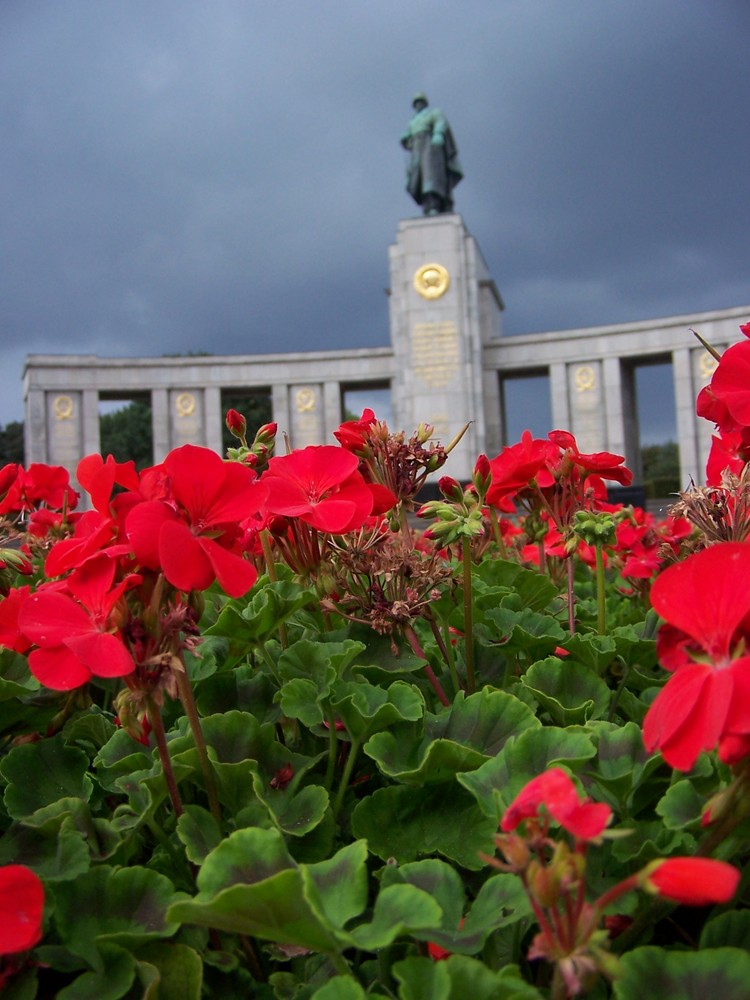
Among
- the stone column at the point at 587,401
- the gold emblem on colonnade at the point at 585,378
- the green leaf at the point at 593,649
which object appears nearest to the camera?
the green leaf at the point at 593,649

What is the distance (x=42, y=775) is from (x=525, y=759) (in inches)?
25.4

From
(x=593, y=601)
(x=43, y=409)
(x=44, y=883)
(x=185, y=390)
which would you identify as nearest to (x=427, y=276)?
(x=185, y=390)

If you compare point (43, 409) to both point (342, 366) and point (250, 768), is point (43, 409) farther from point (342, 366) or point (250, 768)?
point (250, 768)

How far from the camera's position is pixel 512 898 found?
0.79 metres

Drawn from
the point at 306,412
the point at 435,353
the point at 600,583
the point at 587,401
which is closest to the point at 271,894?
the point at 600,583

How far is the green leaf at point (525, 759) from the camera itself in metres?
0.90

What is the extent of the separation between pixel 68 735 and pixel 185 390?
25.7m

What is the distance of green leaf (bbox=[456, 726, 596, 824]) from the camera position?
35.4 inches

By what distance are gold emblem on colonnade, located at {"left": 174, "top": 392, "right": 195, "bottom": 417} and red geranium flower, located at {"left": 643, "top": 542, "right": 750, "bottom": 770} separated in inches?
1038

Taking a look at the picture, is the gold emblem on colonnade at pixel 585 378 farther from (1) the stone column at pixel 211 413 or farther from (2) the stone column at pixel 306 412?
(1) the stone column at pixel 211 413

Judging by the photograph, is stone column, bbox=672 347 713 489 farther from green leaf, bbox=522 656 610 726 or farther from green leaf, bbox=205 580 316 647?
green leaf, bbox=205 580 316 647

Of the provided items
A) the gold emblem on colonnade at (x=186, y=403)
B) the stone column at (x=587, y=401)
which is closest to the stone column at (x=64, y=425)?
the gold emblem on colonnade at (x=186, y=403)

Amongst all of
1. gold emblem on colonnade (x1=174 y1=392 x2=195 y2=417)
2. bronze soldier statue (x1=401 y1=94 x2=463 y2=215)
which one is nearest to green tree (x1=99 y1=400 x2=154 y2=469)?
gold emblem on colonnade (x1=174 y1=392 x2=195 y2=417)

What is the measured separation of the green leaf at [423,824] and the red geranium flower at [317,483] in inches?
13.7
